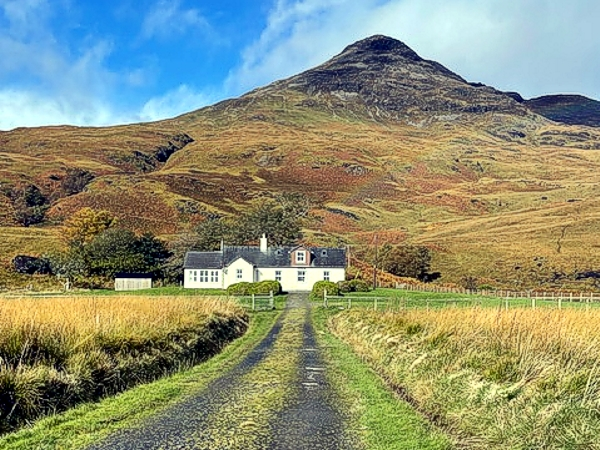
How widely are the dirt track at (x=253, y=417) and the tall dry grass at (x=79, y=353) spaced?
158cm

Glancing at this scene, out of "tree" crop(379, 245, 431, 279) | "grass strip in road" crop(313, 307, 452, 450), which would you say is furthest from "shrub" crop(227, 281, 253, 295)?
"grass strip in road" crop(313, 307, 452, 450)

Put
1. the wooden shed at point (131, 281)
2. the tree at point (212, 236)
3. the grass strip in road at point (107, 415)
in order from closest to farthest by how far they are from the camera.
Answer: the grass strip in road at point (107, 415) → the wooden shed at point (131, 281) → the tree at point (212, 236)

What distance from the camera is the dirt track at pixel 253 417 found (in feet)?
28.0

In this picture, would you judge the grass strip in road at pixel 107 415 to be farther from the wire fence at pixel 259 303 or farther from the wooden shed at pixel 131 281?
the wooden shed at pixel 131 281

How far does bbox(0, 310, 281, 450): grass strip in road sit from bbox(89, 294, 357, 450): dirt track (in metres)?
0.29

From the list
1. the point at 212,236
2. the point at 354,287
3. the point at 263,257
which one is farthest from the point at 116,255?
the point at 354,287

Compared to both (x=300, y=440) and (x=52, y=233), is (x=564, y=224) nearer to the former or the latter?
(x=52, y=233)

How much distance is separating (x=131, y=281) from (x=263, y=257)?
15252 mm

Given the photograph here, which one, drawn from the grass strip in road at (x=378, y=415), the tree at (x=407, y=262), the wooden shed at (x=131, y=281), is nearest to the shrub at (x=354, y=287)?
the wooden shed at (x=131, y=281)

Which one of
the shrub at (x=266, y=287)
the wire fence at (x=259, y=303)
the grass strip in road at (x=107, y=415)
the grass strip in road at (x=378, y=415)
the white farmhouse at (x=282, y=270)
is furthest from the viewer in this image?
the white farmhouse at (x=282, y=270)

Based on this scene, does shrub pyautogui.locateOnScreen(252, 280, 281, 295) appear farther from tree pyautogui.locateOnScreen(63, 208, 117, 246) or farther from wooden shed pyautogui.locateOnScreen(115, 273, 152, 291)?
tree pyautogui.locateOnScreen(63, 208, 117, 246)

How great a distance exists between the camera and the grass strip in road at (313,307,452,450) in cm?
867

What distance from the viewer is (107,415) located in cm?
1000

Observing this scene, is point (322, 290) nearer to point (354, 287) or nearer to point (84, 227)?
point (354, 287)
